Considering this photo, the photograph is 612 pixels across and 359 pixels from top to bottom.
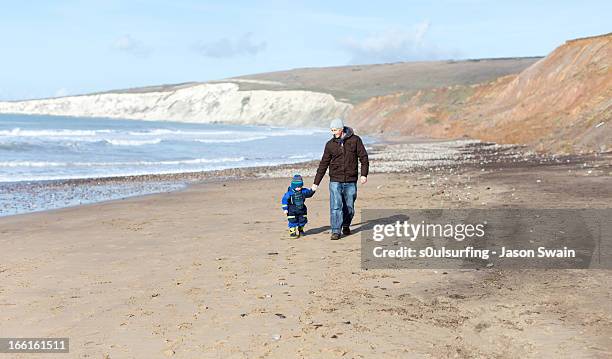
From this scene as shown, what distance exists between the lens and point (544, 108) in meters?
41.1

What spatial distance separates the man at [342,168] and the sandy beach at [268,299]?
16.8 inches

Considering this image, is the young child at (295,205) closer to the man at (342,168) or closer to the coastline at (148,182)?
the man at (342,168)

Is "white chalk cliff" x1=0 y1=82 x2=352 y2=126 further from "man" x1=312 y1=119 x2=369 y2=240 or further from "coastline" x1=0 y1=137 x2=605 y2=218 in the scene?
"man" x1=312 y1=119 x2=369 y2=240

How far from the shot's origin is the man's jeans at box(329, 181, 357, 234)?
10430mm

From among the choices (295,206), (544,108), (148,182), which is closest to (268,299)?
(295,206)

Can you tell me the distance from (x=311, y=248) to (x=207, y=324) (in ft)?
12.5

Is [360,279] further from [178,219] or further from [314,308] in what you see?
[178,219]

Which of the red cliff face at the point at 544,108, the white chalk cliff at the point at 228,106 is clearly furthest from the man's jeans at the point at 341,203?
the white chalk cliff at the point at 228,106

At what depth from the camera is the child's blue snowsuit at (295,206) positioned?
34.9 ft

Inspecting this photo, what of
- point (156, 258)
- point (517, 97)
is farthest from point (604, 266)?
point (517, 97)

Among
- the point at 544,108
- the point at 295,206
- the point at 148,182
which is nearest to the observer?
the point at 295,206

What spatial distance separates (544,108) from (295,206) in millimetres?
34526

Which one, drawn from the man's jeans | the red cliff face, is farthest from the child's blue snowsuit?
the red cliff face

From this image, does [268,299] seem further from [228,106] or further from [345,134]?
[228,106]
